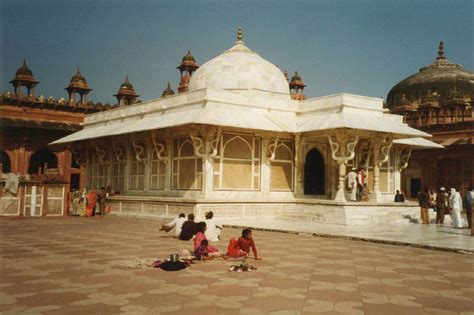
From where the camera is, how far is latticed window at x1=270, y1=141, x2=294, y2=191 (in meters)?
19.3

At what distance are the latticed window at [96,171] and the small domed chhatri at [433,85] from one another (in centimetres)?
1932

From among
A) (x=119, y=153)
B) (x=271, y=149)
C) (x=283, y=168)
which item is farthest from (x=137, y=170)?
(x=283, y=168)

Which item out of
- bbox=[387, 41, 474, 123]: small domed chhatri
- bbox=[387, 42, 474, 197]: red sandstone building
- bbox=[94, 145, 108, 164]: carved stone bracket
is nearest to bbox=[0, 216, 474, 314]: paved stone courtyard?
bbox=[94, 145, 108, 164]: carved stone bracket

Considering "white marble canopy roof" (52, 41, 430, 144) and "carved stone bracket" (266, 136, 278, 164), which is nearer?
"white marble canopy roof" (52, 41, 430, 144)

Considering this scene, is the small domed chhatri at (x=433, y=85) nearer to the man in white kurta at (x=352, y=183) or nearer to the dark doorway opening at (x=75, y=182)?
the man in white kurta at (x=352, y=183)

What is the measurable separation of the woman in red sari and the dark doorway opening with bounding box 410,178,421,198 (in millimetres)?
19543

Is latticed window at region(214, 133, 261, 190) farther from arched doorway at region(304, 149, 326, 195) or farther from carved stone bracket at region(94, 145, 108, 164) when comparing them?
carved stone bracket at region(94, 145, 108, 164)

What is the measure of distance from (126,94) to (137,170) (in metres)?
21.2

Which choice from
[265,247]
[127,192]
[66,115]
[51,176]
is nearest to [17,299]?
[265,247]

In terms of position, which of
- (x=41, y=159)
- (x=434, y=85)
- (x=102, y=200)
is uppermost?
(x=434, y=85)

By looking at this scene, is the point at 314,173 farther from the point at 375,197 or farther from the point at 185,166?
the point at 185,166

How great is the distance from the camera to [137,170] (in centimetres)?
2161

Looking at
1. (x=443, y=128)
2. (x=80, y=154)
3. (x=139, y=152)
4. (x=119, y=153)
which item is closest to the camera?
(x=139, y=152)

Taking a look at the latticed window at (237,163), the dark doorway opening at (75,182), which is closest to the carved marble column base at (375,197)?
A: the latticed window at (237,163)
